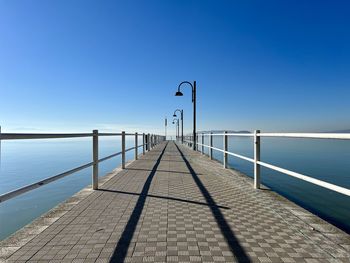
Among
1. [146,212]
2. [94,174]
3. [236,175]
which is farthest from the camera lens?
[236,175]

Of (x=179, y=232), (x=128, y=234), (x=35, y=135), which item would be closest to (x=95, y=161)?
(x=35, y=135)

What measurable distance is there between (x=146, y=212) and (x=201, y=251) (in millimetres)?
1425

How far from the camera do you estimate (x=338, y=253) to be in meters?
2.62

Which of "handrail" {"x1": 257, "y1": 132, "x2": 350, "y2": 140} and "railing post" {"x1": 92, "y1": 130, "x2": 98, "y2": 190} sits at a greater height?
"handrail" {"x1": 257, "y1": 132, "x2": 350, "y2": 140}

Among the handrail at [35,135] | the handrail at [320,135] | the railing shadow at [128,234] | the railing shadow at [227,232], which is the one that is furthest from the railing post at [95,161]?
the handrail at [320,135]

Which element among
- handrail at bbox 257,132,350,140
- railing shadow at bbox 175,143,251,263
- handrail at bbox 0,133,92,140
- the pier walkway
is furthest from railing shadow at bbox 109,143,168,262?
handrail at bbox 257,132,350,140

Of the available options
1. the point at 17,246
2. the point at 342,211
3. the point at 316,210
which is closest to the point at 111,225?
the point at 17,246

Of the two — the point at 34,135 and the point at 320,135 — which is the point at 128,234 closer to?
the point at 34,135

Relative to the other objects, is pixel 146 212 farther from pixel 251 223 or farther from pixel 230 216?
pixel 251 223

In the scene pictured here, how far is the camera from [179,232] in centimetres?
311

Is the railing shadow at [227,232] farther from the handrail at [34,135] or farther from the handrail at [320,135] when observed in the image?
the handrail at [34,135]

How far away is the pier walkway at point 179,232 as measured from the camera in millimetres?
2561

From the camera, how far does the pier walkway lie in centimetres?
256

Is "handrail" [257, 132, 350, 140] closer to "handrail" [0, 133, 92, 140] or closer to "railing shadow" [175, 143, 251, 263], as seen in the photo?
"railing shadow" [175, 143, 251, 263]
